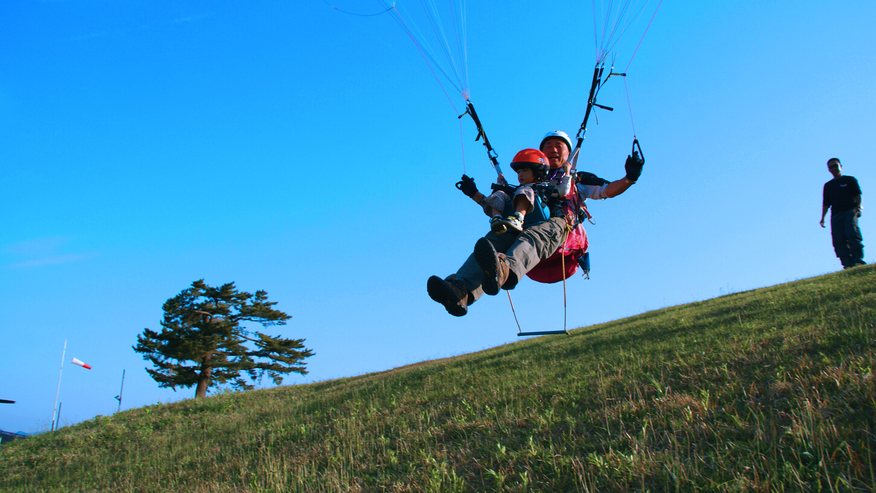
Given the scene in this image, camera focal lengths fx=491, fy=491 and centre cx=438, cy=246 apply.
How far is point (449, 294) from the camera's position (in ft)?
15.1

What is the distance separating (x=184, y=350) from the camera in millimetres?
25219

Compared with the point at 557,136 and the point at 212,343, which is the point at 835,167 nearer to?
the point at 557,136

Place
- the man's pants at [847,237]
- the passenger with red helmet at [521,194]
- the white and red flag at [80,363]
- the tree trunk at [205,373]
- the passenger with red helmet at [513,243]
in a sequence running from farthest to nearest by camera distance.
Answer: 1. the tree trunk at [205,373]
2. the white and red flag at [80,363]
3. the man's pants at [847,237]
4. the passenger with red helmet at [521,194]
5. the passenger with red helmet at [513,243]

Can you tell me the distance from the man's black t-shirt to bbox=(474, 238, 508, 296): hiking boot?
30.8ft

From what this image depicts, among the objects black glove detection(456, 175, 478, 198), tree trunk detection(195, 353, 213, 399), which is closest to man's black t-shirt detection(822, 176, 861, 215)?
black glove detection(456, 175, 478, 198)

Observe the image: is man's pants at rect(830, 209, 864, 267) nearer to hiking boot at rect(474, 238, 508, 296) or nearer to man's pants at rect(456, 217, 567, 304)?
man's pants at rect(456, 217, 567, 304)

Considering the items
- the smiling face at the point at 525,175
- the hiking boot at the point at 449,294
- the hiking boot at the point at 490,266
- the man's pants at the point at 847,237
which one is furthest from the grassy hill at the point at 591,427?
the smiling face at the point at 525,175

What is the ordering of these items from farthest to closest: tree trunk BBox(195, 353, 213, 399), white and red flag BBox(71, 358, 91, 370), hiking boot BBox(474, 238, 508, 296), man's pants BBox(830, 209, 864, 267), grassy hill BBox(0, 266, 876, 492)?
tree trunk BBox(195, 353, 213, 399) → white and red flag BBox(71, 358, 91, 370) → man's pants BBox(830, 209, 864, 267) → hiking boot BBox(474, 238, 508, 296) → grassy hill BBox(0, 266, 876, 492)

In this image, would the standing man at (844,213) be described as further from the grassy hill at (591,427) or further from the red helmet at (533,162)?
the red helmet at (533,162)

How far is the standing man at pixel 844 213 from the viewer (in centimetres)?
990

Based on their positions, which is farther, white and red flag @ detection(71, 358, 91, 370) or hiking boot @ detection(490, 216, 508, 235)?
white and red flag @ detection(71, 358, 91, 370)

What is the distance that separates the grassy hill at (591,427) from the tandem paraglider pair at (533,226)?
48.2 inches

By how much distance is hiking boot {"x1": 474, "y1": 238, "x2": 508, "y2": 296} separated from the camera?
14.4 feet

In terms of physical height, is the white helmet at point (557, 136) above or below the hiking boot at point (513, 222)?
above
